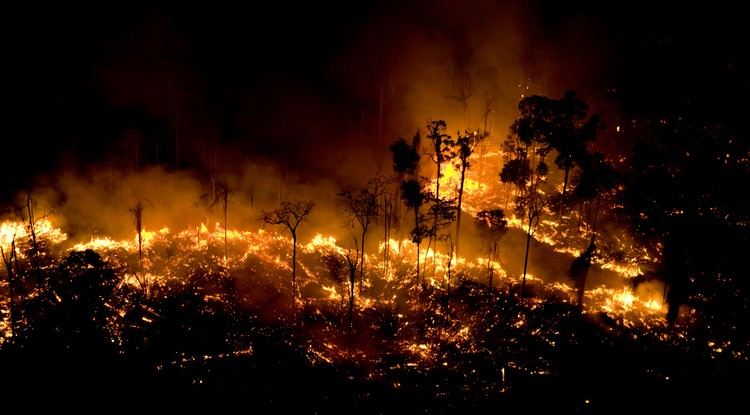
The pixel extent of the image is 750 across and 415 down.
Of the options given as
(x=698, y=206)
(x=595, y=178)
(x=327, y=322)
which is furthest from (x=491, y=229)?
(x=698, y=206)

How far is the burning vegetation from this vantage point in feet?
72.8

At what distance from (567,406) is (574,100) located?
99.2ft

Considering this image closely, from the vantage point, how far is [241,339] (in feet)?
98.9

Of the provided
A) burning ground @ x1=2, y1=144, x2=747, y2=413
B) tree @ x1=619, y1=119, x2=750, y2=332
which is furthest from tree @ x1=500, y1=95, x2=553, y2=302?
tree @ x1=619, y1=119, x2=750, y2=332

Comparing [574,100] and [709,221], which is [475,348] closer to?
[709,221]

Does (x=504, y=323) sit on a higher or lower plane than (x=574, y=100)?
lower

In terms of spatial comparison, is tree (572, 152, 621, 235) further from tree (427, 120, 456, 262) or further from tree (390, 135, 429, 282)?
tree (390, 135, 429, 282)

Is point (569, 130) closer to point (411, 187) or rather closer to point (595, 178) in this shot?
point (595, 178)

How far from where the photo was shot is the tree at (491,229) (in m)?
41.9

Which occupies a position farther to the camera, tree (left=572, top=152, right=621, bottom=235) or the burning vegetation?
tree (left=572, top=152, right=621, bottom=235)

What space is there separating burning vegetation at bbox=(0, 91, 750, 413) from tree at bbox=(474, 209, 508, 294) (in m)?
0.33

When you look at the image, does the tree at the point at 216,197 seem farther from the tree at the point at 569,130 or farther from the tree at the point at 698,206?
the tree at the point at 698,206

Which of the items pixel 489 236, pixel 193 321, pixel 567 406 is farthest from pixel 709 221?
pixel 193 321

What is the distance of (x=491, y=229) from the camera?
1678 inches
